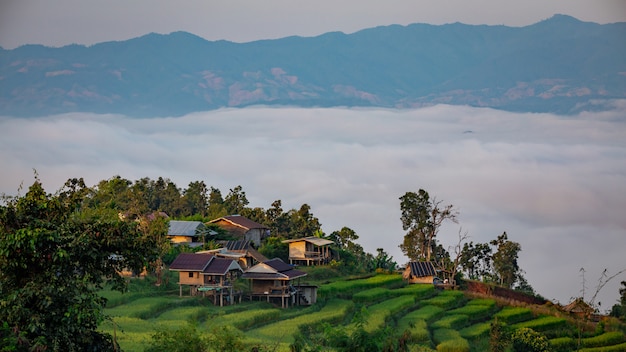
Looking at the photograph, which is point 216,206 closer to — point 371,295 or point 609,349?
point 371,295

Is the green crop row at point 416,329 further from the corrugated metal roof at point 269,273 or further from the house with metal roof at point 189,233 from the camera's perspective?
the house with metal roof at point 189,233

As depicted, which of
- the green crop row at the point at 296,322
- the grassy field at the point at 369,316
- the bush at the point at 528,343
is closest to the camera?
the green crop row at the point at 296,322

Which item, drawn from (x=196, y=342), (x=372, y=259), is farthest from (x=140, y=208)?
(x=196, y=342)

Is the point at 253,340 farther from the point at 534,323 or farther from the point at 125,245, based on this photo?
the point at 534,323

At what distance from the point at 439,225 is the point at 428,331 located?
19.2m

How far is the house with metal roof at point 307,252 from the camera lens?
47625mm

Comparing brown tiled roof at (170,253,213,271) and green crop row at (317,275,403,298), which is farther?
green crop row at (317,275,403,298)

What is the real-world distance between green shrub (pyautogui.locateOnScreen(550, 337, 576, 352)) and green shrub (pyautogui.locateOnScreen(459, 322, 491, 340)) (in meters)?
2.83

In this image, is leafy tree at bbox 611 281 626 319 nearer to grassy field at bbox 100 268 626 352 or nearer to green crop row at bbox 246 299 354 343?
grassy field at bbox 100 268 626 352

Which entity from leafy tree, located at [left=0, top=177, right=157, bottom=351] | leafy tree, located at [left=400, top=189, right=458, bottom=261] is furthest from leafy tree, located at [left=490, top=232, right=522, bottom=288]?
leafy tree, located at [left=0, top=177, right=157, bottom=351]

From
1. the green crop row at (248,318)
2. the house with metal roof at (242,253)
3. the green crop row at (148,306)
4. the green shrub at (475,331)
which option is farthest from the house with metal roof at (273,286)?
the green shrub at (475,331)

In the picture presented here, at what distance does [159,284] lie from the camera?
3775 cm

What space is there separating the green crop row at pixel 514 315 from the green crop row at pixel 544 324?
0.53m

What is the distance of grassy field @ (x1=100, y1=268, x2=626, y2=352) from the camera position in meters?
30.1
